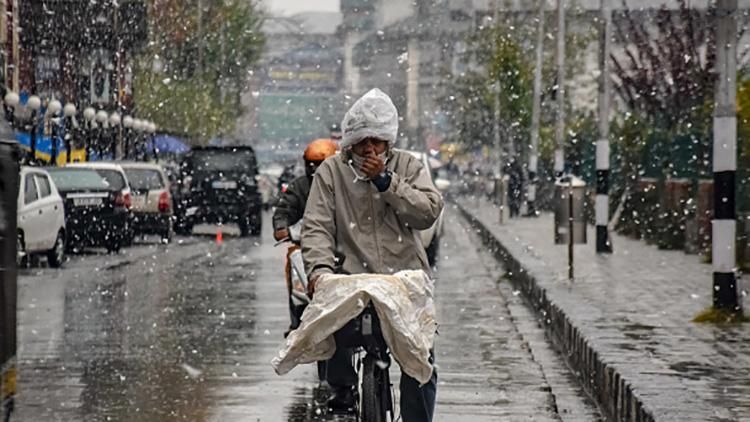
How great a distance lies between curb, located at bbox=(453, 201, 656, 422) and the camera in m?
10.6

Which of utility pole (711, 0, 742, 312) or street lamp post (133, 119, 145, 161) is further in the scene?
street lamp post (133, 119, 145, 161)

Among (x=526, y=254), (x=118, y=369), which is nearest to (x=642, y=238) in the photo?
(x=526, y=254)

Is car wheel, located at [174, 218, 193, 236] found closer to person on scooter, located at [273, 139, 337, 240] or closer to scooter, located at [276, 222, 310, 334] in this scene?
scooter, located at [276, 222, 310, 334]

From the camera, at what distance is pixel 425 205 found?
817 cm

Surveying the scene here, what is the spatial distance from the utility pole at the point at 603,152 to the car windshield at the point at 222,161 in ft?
48.1

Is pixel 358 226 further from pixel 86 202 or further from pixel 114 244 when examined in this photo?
pixel 114 244

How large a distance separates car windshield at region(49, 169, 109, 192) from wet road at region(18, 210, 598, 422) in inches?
178

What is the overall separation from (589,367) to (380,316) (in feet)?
17.9

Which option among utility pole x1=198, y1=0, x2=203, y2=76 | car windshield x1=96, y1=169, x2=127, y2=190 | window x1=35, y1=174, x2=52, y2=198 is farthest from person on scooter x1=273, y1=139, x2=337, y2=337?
utility pole x1=198, y1=0, x2=203, y2=76

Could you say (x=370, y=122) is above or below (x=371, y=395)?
above

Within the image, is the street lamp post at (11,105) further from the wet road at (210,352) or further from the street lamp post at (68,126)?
the wet road at (210,352)

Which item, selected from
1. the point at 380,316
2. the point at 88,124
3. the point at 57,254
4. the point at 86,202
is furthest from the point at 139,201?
the point at 380,316

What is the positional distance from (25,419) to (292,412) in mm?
1498

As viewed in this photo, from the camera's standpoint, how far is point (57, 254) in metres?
28.4
